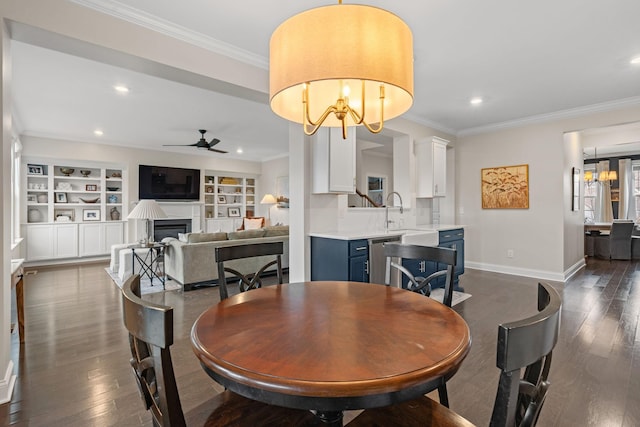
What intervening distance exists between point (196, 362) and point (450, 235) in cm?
371

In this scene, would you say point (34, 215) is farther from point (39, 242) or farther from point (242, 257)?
point (242, 257)

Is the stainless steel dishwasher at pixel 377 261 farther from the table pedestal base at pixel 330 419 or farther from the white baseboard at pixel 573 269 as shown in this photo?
the white baseboard at pixel 573 269

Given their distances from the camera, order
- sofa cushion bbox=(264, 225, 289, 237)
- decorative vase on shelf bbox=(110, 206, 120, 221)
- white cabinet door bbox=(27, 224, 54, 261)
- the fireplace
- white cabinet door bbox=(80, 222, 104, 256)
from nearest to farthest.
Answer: sofa cushion bbox=(264, 225, 289, 237)
white cabinet door bbox=(27, 224, 54, 261)
white cabinet door bbox=(80, 222, 104, 256)
decorative vase on shelf bbox=(110, 206, 120, 221)
the fireplace

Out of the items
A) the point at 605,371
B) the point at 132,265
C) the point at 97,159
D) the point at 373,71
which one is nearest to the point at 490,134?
the point at 605,371

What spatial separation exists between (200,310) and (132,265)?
222cm

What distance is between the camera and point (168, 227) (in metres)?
7.88

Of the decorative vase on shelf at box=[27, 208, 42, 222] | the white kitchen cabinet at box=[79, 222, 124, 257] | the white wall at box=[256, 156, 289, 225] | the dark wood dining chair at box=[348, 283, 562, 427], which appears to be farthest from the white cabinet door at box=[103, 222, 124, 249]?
the dark wood dining chair at box=[348, 283, 562, 427]

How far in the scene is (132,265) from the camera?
Result: 5.14 meters

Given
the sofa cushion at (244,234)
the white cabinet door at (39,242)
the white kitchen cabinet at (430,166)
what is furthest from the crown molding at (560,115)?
the white cabinet door at (39,242)

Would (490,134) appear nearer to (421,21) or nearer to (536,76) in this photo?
(536,76)

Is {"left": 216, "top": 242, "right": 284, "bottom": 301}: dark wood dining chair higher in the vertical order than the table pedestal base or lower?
higher

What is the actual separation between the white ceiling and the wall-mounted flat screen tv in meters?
1.46

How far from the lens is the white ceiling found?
7.81 feet

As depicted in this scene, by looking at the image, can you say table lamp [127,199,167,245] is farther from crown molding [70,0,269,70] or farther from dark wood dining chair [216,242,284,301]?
dark wood dining chair [216,242,284,301]
